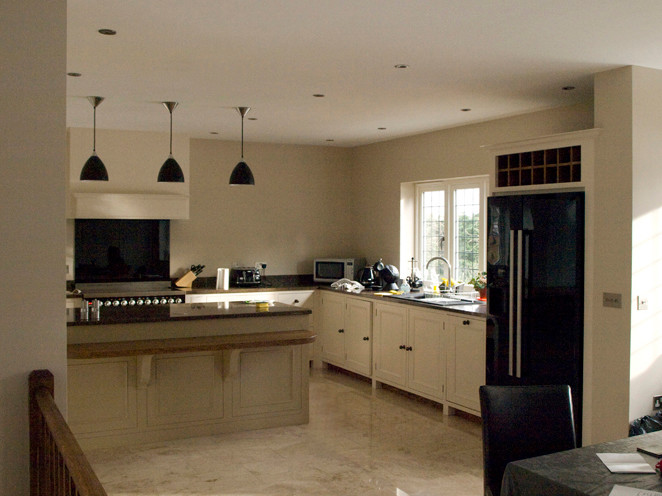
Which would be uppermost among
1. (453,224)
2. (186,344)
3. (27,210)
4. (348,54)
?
(348,54)

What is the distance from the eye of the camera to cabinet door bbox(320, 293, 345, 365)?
7.14 meters

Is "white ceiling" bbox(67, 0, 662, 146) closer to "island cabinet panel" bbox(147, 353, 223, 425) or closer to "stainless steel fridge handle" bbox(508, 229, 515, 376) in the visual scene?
"stainless steel fridge handle" bbox(508, 229, 515, 376)

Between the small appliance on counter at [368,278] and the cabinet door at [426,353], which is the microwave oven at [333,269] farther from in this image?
the cabinet door at [426,353]

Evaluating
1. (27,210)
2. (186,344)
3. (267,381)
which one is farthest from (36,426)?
(267,381)

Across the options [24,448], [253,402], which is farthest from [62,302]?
[253,402]

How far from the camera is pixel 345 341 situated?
7.09 m

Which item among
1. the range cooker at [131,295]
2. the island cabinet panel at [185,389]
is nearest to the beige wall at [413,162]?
the range cooker at [131,295]

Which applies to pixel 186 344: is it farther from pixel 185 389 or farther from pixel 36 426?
pixel 36 426

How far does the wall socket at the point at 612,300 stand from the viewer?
425cm

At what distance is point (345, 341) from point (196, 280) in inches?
71.3

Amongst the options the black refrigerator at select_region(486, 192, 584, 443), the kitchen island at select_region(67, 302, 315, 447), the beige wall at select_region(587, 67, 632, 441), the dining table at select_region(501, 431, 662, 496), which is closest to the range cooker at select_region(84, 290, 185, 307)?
the kitchen island at select_region(67, 302, 315, 447)

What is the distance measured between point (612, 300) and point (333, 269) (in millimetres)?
3879

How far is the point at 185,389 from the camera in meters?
4.96

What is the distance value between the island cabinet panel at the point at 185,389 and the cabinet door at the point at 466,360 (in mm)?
1901
